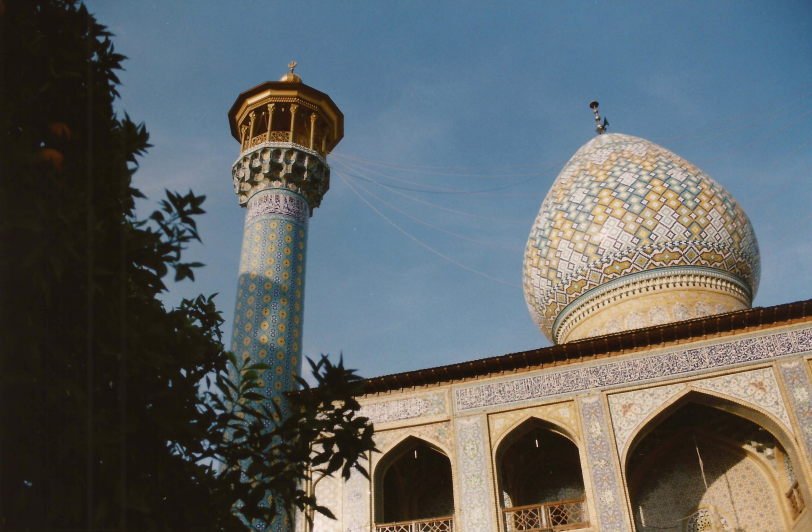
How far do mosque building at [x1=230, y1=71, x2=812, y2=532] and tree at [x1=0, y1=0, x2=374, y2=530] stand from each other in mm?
3979

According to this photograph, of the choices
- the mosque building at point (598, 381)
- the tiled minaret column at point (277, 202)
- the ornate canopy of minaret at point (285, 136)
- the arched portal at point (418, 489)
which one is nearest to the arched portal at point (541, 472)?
the mosque building at point (598, 381)

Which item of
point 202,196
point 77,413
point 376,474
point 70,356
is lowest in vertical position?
point 77,413

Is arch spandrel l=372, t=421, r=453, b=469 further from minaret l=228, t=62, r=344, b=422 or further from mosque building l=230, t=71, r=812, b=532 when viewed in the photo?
minaret l=228, t=62, r=344, b=422

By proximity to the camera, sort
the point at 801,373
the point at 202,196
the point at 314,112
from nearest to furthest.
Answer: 1. the point at 202,196
2. the point at 801,373
3. the point at 314,112

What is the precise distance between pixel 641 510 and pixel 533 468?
149 centimetres

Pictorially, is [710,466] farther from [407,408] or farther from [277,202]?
[277,202]

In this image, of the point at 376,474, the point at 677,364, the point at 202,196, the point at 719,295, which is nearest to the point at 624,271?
the point at 719,295

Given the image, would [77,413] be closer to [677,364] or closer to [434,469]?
[677,364]

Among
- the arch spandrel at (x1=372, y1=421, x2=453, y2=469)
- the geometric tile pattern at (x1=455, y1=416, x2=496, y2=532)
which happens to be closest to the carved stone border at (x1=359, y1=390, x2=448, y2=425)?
the arch spandrel at (x1=372, y1=421, x2=453, y2=469)

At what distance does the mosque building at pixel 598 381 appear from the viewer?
9414 mm

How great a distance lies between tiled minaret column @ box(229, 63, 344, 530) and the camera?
1116cm

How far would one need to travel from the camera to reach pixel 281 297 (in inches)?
456

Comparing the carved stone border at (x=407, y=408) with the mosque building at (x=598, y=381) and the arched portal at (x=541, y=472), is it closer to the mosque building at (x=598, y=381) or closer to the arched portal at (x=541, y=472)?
the mosque building at (x=598, y=381)

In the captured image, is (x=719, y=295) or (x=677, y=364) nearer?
(x=677, y=364)
